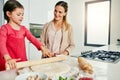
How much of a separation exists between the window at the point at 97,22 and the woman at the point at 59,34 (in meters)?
2.00

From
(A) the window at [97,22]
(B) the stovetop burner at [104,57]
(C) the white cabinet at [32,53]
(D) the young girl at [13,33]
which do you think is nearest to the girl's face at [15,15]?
(D) the young girl at [13,33]

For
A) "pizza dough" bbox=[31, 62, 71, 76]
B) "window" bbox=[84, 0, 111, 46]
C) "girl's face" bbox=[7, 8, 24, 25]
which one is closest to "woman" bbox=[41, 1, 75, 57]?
"girl's face" bbox=[7, 8, 24, 25]

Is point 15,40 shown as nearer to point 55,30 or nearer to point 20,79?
point 55,30

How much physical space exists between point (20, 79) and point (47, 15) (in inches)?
104

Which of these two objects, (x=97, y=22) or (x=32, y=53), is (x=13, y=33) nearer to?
(x=32, y=53)

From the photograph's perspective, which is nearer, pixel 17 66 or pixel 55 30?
pixel 17 66

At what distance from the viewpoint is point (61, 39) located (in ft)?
4.93

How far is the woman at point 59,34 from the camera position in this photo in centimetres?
147

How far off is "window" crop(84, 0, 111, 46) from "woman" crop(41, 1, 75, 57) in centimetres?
200

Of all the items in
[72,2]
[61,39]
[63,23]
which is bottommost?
[61,39]

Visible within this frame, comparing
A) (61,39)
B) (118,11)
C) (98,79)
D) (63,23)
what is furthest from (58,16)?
(118,11)

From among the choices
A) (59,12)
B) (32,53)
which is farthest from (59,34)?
(32,53)

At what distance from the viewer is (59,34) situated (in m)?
1.50

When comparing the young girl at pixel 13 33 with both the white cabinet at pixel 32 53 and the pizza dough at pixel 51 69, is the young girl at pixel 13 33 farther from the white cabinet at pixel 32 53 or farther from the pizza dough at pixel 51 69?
the white cabinet at pixel 32 53
